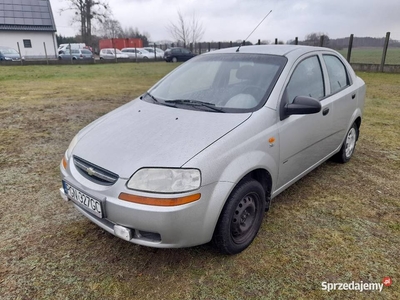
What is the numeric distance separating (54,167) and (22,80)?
1091 centimetres

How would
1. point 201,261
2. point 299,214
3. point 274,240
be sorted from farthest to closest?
point 299,214 → point 274,240 → point 201,261

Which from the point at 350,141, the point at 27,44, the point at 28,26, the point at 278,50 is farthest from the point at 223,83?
the point at 28,26

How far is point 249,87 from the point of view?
2697 mm

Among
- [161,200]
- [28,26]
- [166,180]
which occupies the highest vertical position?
[28,26]

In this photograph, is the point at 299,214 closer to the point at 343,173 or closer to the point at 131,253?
the point at 343,173

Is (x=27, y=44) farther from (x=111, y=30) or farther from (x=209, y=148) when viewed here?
(x=209, y=148)

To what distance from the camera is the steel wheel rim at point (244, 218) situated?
2.25 m

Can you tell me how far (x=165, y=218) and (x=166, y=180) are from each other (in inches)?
Result: 9.4

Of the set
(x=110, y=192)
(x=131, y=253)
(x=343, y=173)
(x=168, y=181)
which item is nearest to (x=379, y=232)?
(x=343, y=173)

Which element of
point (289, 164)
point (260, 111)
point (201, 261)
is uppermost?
point (260, 111)

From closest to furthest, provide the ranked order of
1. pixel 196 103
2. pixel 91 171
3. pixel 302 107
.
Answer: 1. pixel 91 171
2. pixel 302 107
3. pixel 196 103

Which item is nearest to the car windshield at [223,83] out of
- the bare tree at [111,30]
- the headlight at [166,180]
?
the headlight at [166,180]

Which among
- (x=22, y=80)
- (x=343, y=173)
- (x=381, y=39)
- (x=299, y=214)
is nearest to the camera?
(x=299, y=214)

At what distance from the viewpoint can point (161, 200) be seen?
1.85 metres
